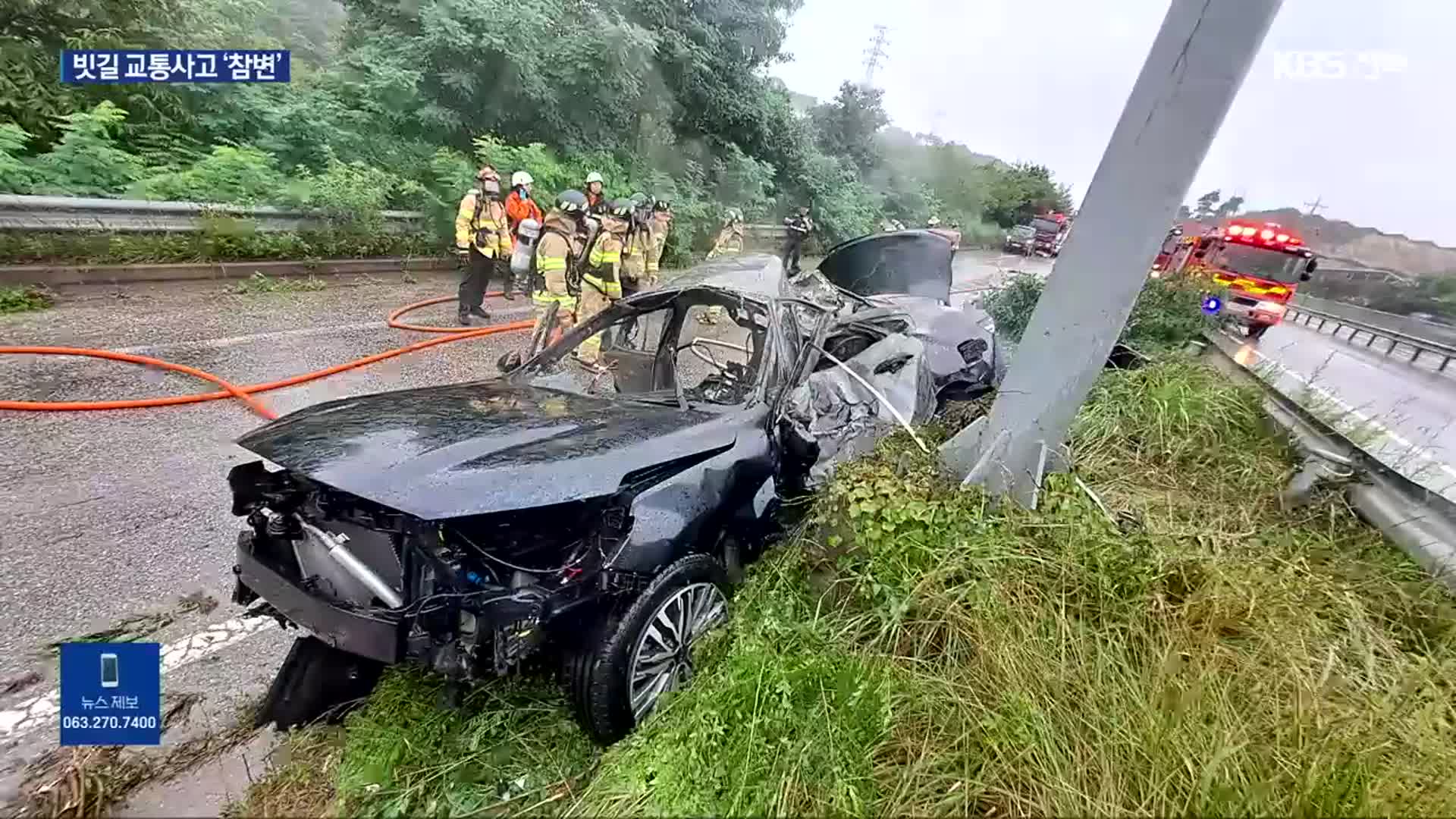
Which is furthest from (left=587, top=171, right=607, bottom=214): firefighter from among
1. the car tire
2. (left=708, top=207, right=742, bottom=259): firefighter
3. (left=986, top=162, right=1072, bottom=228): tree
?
(left=986, top=162, right=1072, bottom=228): tree

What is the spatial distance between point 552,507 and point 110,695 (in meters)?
1.59

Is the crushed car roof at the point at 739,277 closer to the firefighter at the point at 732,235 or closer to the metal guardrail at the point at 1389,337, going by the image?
the firefighter at the point at 732,235

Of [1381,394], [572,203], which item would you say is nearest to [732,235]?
[572,203]

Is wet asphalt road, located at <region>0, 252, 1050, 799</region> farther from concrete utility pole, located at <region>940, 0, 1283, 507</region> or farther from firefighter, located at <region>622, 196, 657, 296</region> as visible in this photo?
concrete utility pole, located at <region>940, 0, 1283, 507</region>

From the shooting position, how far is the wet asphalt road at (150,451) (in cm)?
276

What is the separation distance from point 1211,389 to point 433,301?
27.5ft

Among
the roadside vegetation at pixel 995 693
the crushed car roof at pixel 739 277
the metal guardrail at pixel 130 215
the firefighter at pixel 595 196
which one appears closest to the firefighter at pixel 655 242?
the firefighter at pixel 595 196

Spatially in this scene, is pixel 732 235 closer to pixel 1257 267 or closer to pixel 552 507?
pixel 1257 267

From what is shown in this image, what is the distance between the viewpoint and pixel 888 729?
194cm

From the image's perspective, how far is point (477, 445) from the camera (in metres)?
2.29

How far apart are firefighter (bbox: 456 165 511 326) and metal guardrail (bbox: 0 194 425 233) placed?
104 inches

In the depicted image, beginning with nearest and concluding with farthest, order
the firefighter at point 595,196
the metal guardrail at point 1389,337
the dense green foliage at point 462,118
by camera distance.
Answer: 1. the firefighter at point 595,196
2. the dense green foliage at point 462,118
3. the metal guardrail at point 1389,337

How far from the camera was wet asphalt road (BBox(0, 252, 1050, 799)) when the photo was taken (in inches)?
109

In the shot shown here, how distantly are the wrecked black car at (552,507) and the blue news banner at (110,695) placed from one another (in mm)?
336
